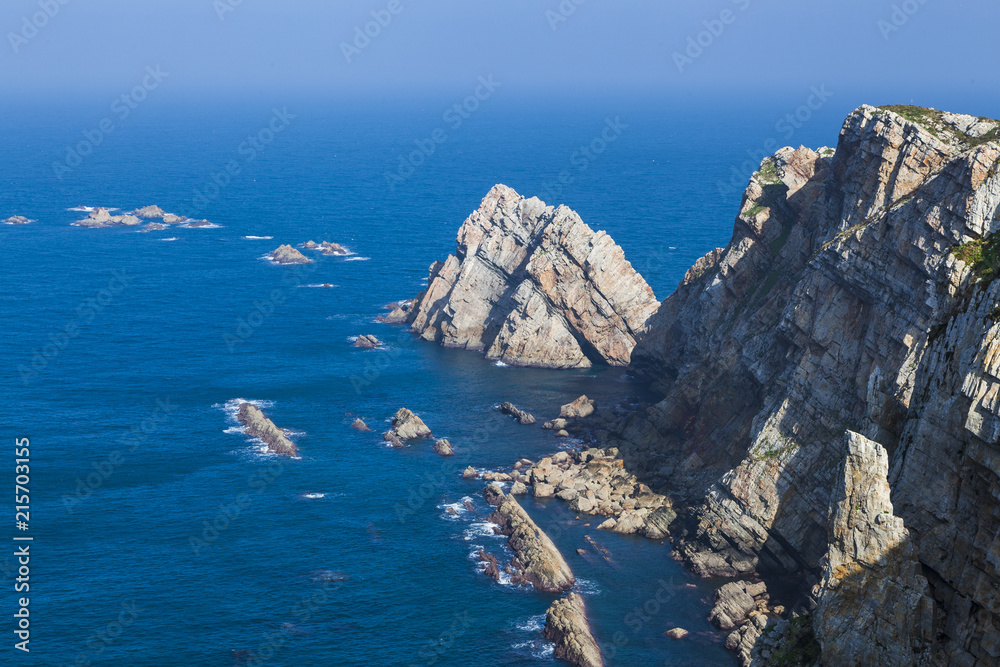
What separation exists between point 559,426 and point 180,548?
47.3m

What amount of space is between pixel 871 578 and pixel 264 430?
8710 cm

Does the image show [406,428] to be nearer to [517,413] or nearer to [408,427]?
[408,427]

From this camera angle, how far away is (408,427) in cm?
11544

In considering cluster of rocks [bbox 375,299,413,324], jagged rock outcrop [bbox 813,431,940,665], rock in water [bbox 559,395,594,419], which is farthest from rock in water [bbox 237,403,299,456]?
jagged rock outcrop [bbox 813,431,940,665]

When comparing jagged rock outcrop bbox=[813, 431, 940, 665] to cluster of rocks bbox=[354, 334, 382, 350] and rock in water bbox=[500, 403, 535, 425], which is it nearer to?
rock in water bbox=[500, 403, 535, 425]

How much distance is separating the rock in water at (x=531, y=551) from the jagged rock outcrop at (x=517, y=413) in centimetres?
2306

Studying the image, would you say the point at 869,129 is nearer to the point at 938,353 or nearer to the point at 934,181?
the point at 934,181

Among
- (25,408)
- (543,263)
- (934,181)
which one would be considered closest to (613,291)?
(543,263)

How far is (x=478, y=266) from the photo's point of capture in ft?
497

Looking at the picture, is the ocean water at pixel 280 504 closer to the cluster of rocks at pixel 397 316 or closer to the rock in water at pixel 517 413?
the rock in water at pixel 517 413

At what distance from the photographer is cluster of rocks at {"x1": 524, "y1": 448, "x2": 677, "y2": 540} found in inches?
3659

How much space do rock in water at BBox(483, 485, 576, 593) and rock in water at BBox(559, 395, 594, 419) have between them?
24877 millimetres

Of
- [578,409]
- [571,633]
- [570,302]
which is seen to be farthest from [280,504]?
[570,302]

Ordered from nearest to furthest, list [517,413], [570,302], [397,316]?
1. [517,413]
2. [570,302]
3. [397,316]
